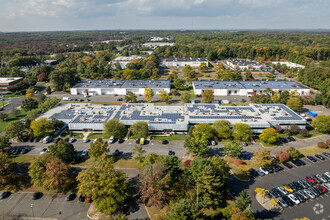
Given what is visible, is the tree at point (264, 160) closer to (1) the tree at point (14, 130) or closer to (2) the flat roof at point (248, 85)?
(2) the flat roof at point (248, 85)

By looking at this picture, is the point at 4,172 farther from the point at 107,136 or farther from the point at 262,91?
the point at 262,91

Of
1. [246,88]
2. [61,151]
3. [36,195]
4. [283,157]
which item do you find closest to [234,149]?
[283,157]

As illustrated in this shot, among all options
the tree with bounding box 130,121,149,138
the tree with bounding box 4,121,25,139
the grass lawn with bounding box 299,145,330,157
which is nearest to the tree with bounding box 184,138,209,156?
the tree with bounding box 130,121,149,138

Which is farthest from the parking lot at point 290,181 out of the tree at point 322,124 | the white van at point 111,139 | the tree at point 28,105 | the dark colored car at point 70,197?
the tree at point 28,105

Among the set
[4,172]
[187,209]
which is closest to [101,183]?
[187,209]

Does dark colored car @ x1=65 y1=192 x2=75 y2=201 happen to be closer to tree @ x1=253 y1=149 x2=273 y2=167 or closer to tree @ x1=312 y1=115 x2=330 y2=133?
tree @ x1=253 y1=149 x2=273 y2=167

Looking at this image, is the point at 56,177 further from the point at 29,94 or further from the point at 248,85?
the point at 248,85
